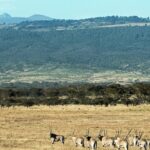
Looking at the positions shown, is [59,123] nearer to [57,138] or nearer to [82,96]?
[57,138]

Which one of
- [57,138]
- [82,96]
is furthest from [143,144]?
[82,96]

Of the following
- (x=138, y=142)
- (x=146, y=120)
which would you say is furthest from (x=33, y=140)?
(x=146, y=120)

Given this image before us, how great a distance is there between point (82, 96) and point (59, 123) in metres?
32.2

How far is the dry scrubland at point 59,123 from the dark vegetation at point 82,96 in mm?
9709

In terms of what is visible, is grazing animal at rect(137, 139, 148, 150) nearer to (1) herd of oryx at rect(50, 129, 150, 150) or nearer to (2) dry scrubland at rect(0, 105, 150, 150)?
(1) herd of oryx at rect(50, 129, 150, 150)

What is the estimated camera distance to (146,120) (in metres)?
46.2

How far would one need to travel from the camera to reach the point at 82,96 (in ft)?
252

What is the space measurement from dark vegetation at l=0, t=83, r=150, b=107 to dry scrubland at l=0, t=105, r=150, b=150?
382 inches

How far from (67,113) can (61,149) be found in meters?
22.0

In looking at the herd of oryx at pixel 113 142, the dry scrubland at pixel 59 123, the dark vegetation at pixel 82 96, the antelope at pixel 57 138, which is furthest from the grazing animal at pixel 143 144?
the dark vegetation at pixel 82 96

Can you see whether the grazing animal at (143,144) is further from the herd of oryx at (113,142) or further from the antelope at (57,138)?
the antelope at (57,138)

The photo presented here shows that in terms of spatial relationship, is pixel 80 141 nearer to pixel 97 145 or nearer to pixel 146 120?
pixel 97 145

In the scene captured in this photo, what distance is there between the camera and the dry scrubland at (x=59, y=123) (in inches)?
1329

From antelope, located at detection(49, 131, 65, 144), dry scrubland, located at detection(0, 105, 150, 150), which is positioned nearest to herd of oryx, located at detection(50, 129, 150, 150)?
antelope, located at detection(49, 131, 65, 144)
